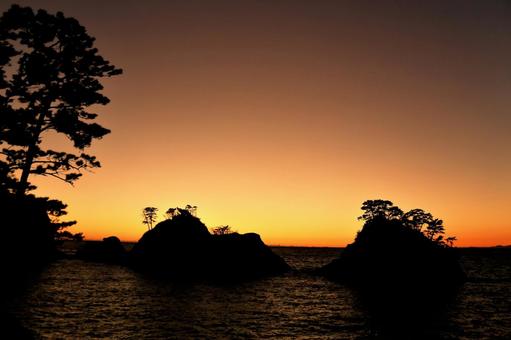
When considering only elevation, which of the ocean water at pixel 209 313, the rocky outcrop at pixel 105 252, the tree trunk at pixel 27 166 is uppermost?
the tree trunk at pixel 27 166

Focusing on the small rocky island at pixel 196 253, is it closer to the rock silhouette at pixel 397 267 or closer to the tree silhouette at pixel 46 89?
the rock silhouette at pixel 397 267

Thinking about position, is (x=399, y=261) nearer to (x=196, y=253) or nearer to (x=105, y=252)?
(x=196, y=253)

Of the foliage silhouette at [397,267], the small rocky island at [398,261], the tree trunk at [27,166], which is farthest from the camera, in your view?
the small rocky island at [398,261]

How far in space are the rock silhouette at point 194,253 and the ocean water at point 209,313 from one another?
71.4 feet

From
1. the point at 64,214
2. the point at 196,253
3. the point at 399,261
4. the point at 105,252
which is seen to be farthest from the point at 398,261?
the point at 105,252

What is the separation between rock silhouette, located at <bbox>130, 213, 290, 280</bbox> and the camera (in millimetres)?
69250

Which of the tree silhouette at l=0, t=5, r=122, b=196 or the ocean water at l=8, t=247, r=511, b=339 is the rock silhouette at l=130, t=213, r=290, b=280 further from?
the tree silhouette at l=0, t=5, r=122, b=196

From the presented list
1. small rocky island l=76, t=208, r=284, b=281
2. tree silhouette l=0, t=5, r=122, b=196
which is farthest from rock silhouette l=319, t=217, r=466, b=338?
tree silhouette l=0, t=5, r=122, b=196

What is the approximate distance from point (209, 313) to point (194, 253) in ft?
132

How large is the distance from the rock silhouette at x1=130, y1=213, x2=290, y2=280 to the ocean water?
71.4 feet

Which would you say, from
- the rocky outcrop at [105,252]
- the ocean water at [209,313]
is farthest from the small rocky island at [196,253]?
the ocean water at [209,313]

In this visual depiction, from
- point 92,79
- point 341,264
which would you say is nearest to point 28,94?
point 92,79

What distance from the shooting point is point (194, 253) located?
70.2 metres

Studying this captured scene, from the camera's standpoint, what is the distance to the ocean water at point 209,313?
78.8ft
